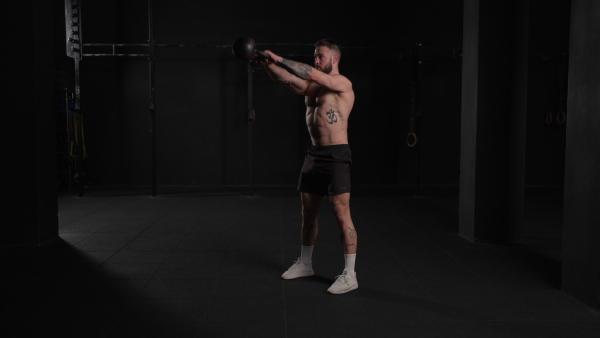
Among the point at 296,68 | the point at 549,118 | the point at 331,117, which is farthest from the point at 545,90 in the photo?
the point at 296,68

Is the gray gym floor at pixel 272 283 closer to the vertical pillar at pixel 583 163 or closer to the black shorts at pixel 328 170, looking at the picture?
the vertical pillar at pixel 583 163

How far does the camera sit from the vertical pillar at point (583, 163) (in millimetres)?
2412

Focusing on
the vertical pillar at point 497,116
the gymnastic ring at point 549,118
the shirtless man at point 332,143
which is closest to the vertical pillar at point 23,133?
the shirtless man at point 332,143

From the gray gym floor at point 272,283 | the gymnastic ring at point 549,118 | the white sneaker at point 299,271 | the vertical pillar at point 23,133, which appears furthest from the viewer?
the gymnastic ring at point 549,118

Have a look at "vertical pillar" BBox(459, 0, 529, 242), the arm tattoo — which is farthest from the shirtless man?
"vertical pillar" BBox(459, 0, 529, 242)

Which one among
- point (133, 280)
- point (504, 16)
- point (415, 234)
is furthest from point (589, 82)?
point (133, 280)

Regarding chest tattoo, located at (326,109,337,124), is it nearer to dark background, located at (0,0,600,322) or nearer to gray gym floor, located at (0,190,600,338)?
gray gym floor, located at (0,190,600,338)

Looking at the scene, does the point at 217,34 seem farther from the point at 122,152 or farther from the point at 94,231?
the point at 94,231

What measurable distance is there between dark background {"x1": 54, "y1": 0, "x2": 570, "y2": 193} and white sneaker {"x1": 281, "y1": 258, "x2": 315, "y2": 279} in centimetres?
461

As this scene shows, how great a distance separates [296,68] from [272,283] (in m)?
1.28

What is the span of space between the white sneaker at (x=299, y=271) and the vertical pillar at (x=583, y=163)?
4.84 feet

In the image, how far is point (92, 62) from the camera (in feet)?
24.0

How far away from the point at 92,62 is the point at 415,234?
18.9 ft

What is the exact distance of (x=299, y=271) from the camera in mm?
2918
